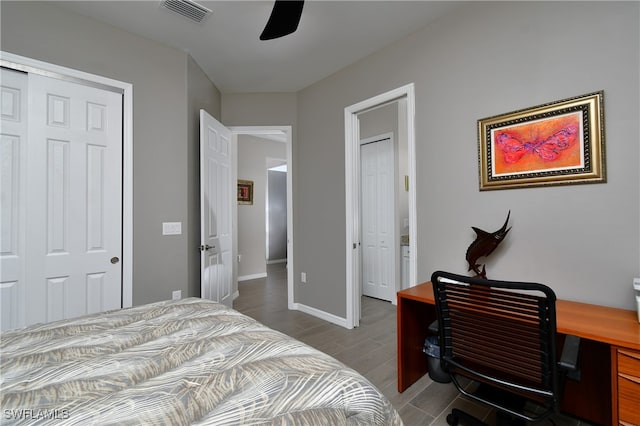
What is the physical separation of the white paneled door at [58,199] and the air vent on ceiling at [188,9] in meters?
0.86

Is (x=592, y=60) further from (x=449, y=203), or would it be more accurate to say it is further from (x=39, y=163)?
(x=39, y=163)

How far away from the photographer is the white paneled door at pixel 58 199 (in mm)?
2061

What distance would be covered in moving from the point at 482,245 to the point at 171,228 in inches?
102

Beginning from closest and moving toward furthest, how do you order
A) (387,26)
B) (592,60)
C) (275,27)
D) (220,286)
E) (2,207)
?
(592,60) < (275,27) < (2,207) < (387,26) < (220,286)

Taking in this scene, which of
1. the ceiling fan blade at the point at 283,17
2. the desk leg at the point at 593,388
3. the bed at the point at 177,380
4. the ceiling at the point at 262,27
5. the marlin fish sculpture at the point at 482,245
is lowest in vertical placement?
the desk leg at the point at 593,388

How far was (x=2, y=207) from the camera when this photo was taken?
202 cm

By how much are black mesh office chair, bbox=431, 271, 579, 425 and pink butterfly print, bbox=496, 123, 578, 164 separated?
1.02m

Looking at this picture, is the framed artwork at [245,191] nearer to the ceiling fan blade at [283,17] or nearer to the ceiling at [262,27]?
the ceiling at [262,27]

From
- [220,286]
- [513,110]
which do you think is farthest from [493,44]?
[220,286]

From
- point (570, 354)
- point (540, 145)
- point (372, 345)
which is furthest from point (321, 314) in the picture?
point (540, 145)

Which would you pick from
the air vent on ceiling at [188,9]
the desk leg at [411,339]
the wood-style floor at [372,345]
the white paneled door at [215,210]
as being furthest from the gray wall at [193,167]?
the desk leg at [411,339]

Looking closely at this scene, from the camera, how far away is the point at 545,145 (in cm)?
180

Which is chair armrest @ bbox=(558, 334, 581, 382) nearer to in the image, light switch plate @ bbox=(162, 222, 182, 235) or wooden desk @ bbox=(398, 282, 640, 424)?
wooden desk @ bbox=(398, 282, 640, 424)

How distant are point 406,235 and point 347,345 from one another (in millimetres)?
1807
